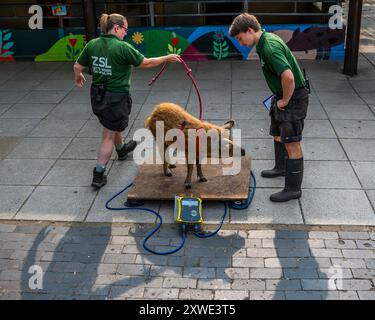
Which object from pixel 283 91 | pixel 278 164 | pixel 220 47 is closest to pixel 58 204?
pixel 278 164

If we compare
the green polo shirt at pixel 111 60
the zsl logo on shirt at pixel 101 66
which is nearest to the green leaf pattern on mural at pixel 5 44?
the green polo shirt at pixel 111 60

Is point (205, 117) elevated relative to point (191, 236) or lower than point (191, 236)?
elevated

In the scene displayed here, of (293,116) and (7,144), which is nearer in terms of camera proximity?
(293,116)

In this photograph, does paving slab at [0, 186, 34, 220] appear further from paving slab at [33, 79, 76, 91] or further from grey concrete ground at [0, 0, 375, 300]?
paving slab at [33, 79, 76, 91]

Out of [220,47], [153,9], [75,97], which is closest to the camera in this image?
[75,97]

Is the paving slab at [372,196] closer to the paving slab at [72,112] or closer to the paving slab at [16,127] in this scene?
the paving slab at [72,112]

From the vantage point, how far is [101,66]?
5.57 m

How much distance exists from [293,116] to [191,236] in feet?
5.50

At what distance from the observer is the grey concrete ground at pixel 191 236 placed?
14.4 feet

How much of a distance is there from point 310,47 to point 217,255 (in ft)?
24.6

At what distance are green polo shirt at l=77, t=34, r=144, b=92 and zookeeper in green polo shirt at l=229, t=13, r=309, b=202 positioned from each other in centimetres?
119

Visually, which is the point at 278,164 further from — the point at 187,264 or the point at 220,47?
the point at 220,47

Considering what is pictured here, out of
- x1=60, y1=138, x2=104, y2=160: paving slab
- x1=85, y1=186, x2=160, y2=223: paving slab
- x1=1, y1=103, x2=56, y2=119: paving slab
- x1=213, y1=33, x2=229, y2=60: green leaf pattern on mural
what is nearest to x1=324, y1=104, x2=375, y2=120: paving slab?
x1=213, y1=33, x2=229, y2=60: green leaf pattern on mural

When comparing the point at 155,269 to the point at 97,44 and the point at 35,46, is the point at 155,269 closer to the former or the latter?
the point at 97,44
